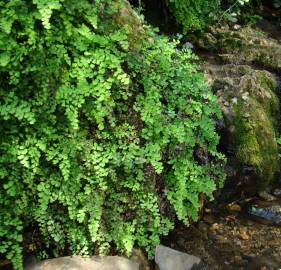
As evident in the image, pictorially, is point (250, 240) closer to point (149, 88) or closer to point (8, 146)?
point (149, 88)

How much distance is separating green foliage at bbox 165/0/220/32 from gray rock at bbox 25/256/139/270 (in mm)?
3473

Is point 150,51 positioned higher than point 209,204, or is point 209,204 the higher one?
point 150,51

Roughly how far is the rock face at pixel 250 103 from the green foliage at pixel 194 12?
1.82 feet

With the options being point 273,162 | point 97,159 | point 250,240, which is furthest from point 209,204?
point 97,159

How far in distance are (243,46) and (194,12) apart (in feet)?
2.90

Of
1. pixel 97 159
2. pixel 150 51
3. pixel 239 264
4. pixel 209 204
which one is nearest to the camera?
pixel 97 159

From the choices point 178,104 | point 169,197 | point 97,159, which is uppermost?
point 178,104

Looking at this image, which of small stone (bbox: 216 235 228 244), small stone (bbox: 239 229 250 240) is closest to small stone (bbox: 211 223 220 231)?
small stone (bbox: 216 235 228 244)

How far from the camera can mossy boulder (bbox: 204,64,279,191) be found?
5379 mm

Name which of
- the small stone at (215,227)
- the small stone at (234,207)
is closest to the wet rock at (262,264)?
the small stone at (215,227)

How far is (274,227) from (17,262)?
9.47ft

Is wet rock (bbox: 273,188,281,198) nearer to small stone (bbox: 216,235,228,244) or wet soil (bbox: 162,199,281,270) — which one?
wet soil (bbox: 162,199,281,270)

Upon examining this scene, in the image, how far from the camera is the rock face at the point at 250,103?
5.39 meters

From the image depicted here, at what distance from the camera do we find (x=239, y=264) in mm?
4719
